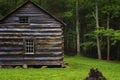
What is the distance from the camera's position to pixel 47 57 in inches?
1297

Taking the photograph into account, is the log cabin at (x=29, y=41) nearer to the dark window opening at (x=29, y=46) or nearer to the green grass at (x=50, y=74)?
the dark window opening at (x=29, y=46)

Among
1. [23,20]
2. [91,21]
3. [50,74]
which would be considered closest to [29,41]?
[23,20]

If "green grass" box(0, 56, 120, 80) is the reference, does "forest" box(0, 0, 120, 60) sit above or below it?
above

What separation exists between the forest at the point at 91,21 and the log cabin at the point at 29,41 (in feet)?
38.2

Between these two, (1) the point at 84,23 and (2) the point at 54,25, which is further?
(1) the point at 84,23

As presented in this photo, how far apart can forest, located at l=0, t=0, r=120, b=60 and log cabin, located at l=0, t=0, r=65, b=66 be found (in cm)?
1164

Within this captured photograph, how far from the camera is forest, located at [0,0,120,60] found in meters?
48.8

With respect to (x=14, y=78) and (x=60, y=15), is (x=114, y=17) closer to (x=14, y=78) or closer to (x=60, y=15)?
(x=60, y=15)

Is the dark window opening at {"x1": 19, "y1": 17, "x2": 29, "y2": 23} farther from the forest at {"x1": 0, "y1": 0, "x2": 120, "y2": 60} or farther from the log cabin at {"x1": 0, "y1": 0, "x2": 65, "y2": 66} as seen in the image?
the forest at {"x1": 0, "y1": 0, "x2": 120, "y2": 60}

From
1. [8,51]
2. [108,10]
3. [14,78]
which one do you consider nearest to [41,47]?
[8,51]

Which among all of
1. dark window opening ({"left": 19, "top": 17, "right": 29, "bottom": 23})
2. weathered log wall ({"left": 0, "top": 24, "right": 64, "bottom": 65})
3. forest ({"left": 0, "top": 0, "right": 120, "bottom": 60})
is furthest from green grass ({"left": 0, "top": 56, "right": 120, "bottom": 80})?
forest ({"left": 0, "top": 0, "right": 120, "bottom": 60})

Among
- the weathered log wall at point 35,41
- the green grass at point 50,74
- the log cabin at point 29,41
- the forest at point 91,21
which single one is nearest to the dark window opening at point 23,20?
the log cabin at point 29,41

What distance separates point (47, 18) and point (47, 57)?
12.6 ft

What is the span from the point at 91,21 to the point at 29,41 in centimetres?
2437
